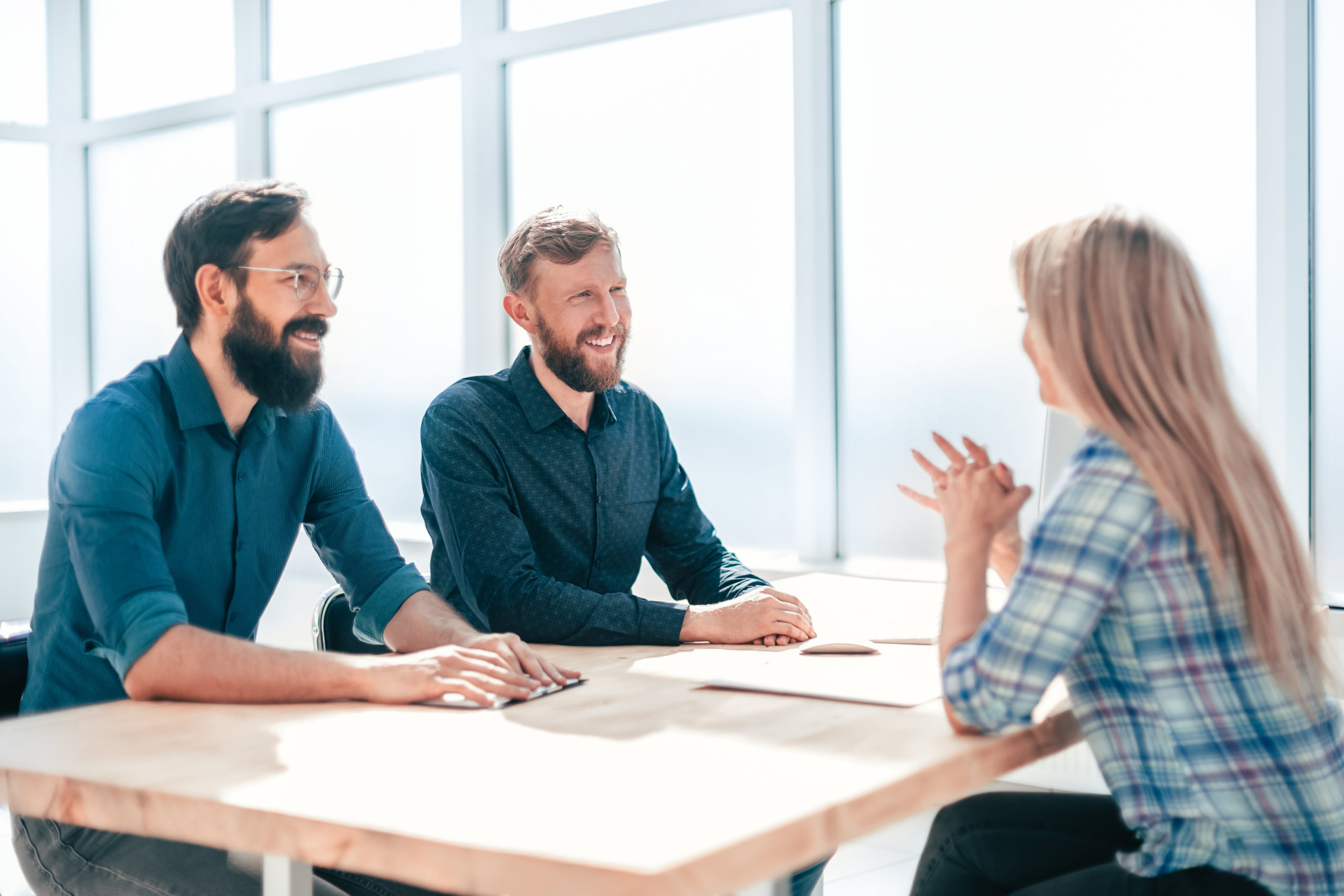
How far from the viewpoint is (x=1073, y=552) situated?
3.58 ft

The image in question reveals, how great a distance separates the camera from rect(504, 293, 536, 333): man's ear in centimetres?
231

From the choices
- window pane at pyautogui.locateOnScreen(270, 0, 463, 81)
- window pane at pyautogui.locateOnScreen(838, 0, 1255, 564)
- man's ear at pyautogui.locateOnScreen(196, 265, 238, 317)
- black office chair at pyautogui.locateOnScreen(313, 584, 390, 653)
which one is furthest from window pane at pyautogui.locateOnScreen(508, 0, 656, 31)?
black office chair at pyautogui.locateOnScreen(313, 584, 390, 653)

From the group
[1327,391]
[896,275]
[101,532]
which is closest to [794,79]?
[896,275]

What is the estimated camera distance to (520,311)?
2.34m

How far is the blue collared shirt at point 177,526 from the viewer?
146cm

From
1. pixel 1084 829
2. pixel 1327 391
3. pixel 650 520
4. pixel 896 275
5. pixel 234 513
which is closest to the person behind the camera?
pixel 1084 829

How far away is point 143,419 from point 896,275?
248 centimetres

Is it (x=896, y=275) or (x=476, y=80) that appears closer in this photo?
(x=896, y=275)

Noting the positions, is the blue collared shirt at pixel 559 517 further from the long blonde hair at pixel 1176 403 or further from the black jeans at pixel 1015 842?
the long blonde hair at pixel 1176 403

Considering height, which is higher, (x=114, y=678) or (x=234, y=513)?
(x=234, y=513)

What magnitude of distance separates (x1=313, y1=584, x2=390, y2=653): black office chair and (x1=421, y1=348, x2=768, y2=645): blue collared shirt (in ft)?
0.66

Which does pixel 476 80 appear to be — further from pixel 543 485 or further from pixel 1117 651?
pixel 1117 651

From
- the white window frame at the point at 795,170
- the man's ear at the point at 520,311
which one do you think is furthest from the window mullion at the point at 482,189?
the man's ear at the point at 520,311

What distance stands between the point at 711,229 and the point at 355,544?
2.27 metres
